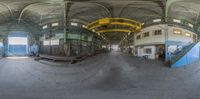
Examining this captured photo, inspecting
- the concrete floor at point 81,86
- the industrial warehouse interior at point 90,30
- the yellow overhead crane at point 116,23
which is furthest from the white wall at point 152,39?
the concrete floor at point 81,86

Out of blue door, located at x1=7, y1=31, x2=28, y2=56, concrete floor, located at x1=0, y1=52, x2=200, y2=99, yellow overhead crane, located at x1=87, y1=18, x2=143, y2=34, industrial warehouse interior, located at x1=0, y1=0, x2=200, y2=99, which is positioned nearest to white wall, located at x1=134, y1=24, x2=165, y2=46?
industrial warehouse interior, located at x1=0, y1=0, x2=200, y2=99

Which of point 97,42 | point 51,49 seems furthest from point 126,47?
point 51,49

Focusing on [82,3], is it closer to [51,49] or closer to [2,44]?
[51,49]

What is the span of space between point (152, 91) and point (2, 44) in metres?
2.12

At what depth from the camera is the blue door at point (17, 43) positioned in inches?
67.1

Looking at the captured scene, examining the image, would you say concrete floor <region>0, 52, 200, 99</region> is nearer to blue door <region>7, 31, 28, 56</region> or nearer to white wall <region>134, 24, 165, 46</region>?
blue door <region>7, 31, 28, 56</region>

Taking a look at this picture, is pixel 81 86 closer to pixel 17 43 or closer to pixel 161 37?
pixel 17 43

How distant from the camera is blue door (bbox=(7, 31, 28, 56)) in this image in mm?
1705

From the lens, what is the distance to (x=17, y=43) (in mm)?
1736

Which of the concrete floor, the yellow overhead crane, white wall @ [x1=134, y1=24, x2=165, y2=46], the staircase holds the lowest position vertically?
the concrete floor

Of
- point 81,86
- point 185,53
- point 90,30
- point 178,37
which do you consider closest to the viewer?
point 90,30

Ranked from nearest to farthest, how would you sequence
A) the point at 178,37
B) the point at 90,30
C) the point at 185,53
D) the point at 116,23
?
the point at 116,23, the point at 90,30, the point at 178,37, the point at 185,53

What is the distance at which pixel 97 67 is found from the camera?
309cm

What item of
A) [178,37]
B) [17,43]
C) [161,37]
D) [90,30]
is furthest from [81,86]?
[178,37]
